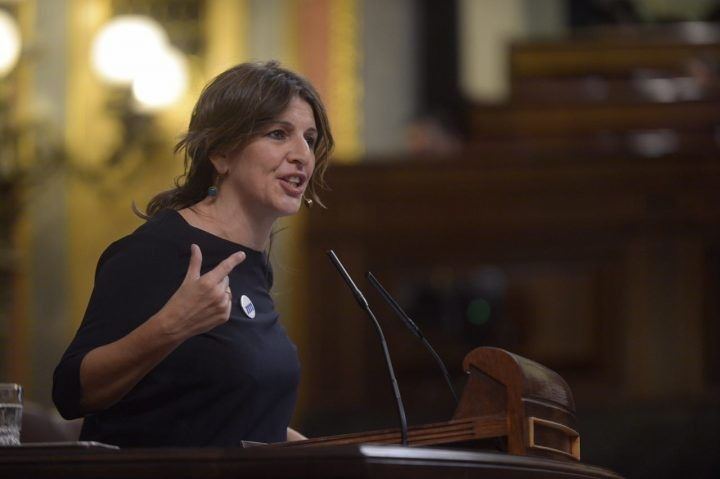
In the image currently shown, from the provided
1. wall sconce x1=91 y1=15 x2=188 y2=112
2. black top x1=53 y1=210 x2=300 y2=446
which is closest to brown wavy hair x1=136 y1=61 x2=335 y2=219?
black top x1=53 y1=210 x2=300 y2=446

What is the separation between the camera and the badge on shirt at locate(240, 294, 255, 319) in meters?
2.24

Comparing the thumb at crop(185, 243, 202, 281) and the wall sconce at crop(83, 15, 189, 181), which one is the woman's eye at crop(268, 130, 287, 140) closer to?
the thumb at crop(185, 243, 202, 281)

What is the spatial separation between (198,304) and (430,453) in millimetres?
370

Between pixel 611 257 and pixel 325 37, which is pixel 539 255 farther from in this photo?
pixel 325 37

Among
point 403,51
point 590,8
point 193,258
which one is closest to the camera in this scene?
point 193,258

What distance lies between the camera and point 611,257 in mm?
6039

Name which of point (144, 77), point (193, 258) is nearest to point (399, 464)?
point (193, 258)

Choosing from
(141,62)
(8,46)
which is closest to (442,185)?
(141,62)

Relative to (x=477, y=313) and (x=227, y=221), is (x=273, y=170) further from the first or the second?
(x=477, y=313)

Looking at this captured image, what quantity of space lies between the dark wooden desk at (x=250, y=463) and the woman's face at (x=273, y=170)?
60 cm

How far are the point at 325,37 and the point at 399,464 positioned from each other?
7.09m

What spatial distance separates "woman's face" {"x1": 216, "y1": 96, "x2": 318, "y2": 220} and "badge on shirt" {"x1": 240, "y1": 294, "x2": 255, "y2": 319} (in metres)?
0.13

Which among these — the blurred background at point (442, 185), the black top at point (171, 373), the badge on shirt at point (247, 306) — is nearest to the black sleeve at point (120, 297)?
the black top at point (171, 373)

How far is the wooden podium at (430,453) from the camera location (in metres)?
1.70
